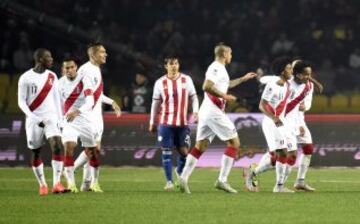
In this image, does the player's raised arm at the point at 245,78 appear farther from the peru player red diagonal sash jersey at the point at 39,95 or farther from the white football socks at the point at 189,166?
the peru player red diagonal sash jersey at the point at 39,95

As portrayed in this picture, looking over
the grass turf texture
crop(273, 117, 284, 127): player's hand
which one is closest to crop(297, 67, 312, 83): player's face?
crop(273, 117, 284, 127): player's hand

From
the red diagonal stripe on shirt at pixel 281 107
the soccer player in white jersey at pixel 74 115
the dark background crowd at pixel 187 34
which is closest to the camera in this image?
the soccer player in white jersey at pixel 74 115

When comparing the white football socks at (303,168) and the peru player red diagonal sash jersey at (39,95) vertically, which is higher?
the peru player red diagonal sash jersey at (39,95)

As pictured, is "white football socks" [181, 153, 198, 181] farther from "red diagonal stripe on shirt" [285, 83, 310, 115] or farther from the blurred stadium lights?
the blurred stadium lights

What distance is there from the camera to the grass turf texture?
13141 mm

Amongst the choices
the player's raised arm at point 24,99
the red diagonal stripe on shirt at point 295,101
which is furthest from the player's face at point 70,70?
the red diagonal stripe on shirt at point 295,101

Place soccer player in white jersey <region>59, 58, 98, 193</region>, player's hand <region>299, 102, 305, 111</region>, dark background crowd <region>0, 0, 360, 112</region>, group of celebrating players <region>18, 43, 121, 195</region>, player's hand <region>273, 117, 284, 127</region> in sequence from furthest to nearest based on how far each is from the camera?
dark background crowd <region>0, 0, 360, 112</region>
player's hand <region>299, 102, 305, 111</region>
soccer player in white jersey <region>59, 58, 98, 193</region>
player's hand <region>273, 117, 284, 127</region>
group of celebrating players <region>18, 43, 121, 195</region>

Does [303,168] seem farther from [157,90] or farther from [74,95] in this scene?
[74,95]

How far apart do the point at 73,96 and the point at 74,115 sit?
50 centimetres

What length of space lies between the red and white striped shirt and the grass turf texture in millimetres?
1204

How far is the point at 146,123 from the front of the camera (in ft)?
83.3

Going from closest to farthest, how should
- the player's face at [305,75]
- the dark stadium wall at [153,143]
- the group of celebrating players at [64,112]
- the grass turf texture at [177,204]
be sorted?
the grass turf texture at [177,204]
the group of celebrating players at [64,112]
the player's face at [305,75]
the dark stadium wall at [153,143]

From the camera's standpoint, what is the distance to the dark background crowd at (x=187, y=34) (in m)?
31.4

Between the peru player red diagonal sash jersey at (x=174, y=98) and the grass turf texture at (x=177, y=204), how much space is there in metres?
1.20
